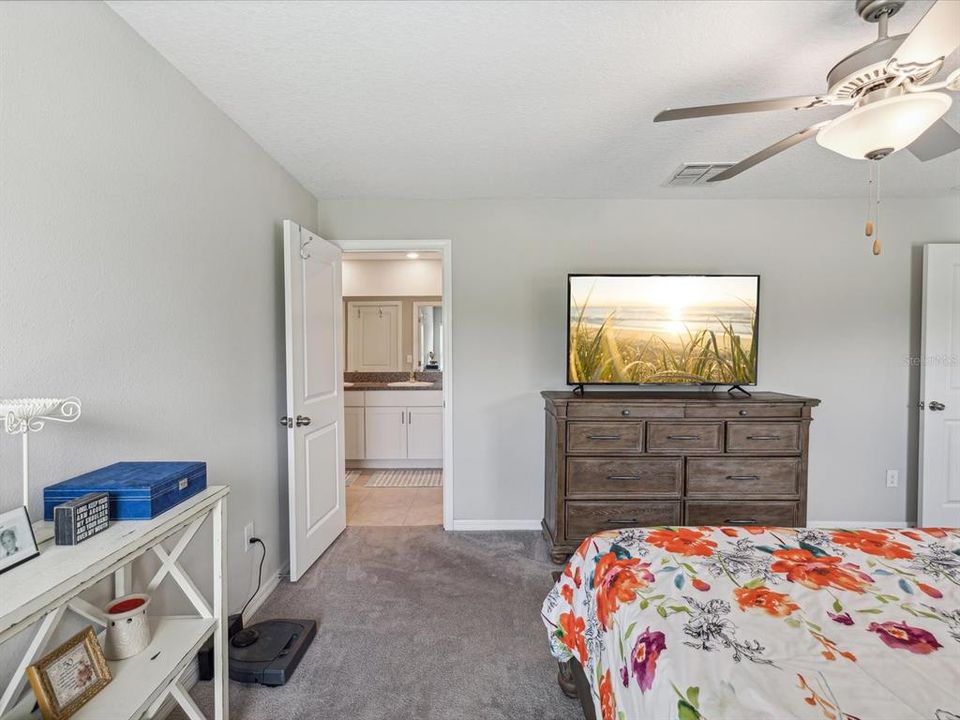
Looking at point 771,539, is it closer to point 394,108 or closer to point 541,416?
point 541,416

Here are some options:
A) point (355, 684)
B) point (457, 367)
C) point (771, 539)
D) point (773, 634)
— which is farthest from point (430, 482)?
point (773, 634)

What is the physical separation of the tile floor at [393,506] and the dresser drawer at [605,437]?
4.33 feet

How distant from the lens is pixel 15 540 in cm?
97

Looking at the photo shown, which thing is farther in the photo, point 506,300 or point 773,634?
point 506,300

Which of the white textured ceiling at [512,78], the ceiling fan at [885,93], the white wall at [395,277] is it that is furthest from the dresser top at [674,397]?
the white wall at [395,277]

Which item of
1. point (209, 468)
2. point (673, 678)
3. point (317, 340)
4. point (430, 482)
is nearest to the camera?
point (673, 678)

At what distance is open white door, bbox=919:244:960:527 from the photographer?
3064 mm

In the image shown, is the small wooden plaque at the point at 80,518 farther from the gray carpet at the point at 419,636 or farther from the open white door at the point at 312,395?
the open white door at the point at 312,395

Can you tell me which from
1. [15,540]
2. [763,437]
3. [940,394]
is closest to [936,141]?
[763,437]

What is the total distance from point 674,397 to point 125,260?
2761 millimetres

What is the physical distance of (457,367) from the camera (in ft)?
10.9

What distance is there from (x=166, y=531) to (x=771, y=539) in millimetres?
1802

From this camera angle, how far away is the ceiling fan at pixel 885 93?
1117 millimetres

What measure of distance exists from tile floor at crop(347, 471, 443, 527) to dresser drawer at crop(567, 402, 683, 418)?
1.44 metres
